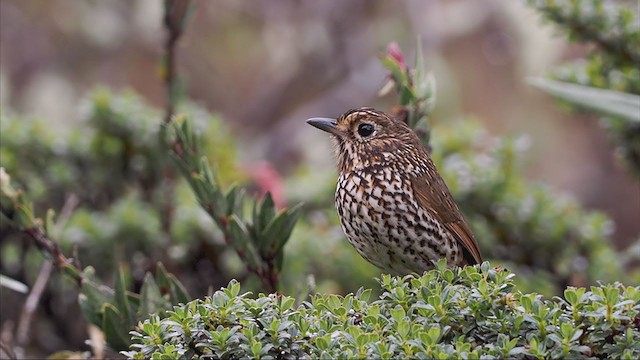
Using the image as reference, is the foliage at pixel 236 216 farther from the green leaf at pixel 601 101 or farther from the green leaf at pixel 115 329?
the green leaf at pixel 601 101

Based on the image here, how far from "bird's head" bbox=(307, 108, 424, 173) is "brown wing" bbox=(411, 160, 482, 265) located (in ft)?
0.33

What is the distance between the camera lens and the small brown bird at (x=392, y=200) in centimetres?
299

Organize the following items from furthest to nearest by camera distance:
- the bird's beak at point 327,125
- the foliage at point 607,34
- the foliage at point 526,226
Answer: the foliage at point 526,226
the foliage at point 607,34
the bird's beak at point 327,125

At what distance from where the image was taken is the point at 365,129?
330 centimetres

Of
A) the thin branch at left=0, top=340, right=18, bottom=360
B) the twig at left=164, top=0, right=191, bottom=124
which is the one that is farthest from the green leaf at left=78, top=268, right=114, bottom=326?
the twig at left=164, top=0, right=191, bottom=124

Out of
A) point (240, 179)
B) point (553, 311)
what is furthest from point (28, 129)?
point (553, 311)

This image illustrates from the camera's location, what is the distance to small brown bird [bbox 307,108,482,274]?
299 centimetres

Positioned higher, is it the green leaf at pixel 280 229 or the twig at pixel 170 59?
the twig at pixel 170 59

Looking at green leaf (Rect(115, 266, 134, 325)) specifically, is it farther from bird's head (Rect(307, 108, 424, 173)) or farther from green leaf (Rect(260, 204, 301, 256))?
bird's head (Rect(307, 108, 424, 173))

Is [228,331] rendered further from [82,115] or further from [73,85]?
[73,85]

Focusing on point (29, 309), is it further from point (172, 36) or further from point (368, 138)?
point (368, 138)

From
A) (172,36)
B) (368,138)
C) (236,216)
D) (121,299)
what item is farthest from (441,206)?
(172,36)

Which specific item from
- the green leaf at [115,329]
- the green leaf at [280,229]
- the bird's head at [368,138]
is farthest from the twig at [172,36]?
the green leaf at [115,329]

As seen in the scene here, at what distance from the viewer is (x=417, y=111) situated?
319 centimetres
